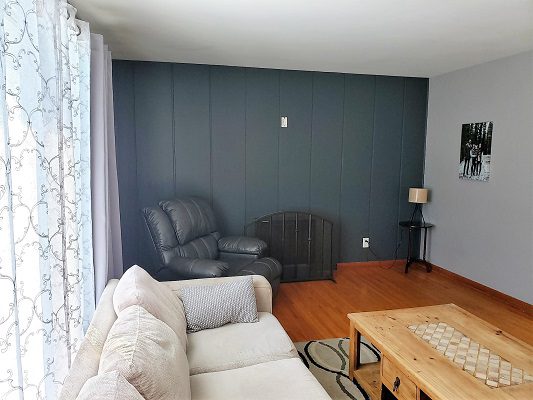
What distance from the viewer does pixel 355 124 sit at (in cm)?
481

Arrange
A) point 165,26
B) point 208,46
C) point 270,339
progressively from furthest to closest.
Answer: point 208,46 → point 165,26 → point 270,339

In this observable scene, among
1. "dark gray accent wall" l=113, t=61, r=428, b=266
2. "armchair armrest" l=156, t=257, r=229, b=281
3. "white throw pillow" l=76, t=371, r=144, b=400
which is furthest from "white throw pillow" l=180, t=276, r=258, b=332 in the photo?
"dark gray accent wall" l=113, t=61, r=428, b=266

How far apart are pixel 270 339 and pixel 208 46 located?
8.81 feet

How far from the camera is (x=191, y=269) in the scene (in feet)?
9.96

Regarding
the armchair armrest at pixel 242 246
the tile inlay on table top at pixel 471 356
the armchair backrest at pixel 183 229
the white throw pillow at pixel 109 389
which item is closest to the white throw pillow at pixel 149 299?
the white throw pillow at pixel 109 389

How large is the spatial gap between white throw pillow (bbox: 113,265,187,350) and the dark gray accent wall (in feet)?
7.35

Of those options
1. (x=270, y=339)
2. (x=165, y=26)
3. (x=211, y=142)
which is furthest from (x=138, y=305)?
(x=211, y=142)

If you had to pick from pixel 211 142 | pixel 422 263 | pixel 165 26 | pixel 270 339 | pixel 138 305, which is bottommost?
pixel 422 263

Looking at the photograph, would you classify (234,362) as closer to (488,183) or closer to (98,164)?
(98,164)

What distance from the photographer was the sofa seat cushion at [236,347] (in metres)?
1.89

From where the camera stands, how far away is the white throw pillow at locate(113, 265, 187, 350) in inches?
69.1

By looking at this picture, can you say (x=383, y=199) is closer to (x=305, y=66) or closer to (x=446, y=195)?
(x=446, y=195)

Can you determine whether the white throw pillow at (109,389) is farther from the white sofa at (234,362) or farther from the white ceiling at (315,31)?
the white ceiling at (315,31)

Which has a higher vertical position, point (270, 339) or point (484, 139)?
point (484, 139)
